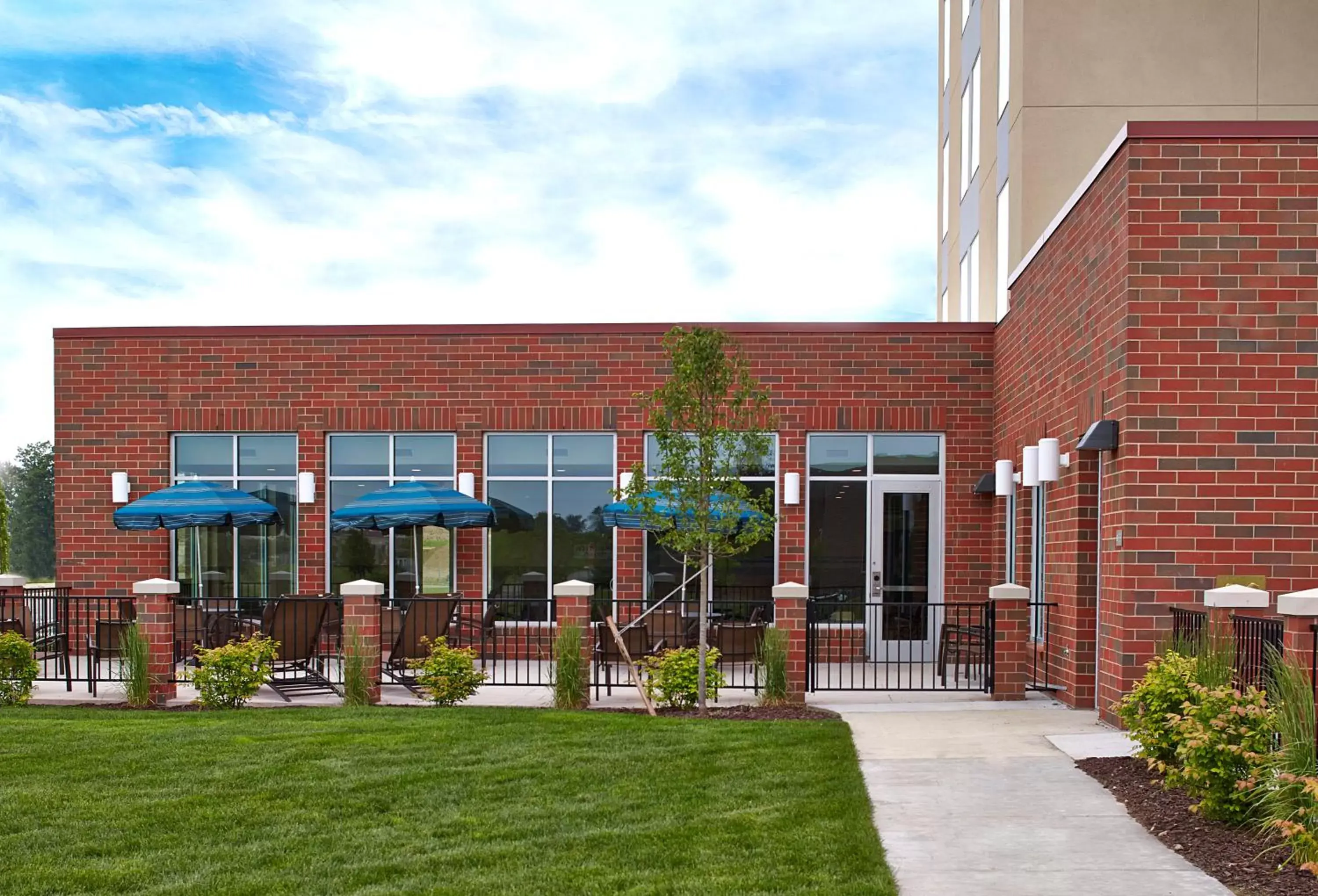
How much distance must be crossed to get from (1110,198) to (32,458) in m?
60.3

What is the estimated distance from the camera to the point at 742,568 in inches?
642

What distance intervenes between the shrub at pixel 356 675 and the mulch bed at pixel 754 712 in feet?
7.08

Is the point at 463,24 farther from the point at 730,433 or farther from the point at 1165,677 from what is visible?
the point at 1165,677

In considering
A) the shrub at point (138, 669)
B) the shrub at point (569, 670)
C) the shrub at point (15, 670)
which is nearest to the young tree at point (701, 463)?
the shrub at point (569, 670)

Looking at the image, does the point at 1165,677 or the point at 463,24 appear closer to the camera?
the point at 1165,677

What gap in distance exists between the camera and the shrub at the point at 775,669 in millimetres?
11219

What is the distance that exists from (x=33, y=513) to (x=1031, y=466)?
5539 cm

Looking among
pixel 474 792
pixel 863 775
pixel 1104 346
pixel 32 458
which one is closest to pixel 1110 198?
pixel 1104 346

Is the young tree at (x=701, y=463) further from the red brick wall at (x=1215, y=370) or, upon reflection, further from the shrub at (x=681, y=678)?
the red brick wall at (x=1215, y=370)

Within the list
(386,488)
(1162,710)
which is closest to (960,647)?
(1162,710)

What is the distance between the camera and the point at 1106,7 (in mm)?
17906

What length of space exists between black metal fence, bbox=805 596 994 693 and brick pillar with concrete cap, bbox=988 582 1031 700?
0.19 m

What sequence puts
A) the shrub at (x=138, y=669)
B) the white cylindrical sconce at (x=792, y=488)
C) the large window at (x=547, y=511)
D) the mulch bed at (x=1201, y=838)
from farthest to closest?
the large window at (x=547, y=511), the white cylindrical sconce at (x=792, y=488), the shrub at (x=138, y=669), the mulch bed at (x=1201, y=838)

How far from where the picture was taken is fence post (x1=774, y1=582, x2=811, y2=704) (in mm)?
11430
